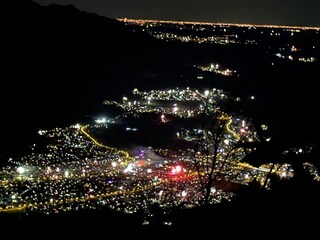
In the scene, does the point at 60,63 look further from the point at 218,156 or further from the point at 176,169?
the point at 176,169

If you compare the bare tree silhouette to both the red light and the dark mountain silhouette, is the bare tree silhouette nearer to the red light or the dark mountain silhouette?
the red light

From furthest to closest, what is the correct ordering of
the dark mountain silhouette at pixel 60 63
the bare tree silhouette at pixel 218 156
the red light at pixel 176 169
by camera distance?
1. the dark mountain silhouette at pixel 60 63
2. the red light at pixel 176 169
3. the bare tree silhouette at pixel 218 156

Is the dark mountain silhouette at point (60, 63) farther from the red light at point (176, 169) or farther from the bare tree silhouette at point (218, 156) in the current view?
the bare tree silhouette at point (218, 156)

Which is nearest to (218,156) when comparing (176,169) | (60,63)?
(176,169)

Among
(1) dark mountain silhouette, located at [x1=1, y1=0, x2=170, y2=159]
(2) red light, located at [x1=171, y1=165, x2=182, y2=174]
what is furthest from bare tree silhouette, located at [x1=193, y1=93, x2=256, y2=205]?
(1) dark mountain silhouette, located at [x1=1, y1=0, x2=170, y2=159]

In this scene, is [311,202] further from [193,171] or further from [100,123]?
[100,123]

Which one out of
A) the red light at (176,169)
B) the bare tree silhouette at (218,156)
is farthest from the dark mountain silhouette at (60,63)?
the bare tree silhouette at (218,156)

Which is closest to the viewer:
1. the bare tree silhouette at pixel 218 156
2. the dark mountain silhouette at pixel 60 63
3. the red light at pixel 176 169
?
the bare tree silhouette at pixel 218 156

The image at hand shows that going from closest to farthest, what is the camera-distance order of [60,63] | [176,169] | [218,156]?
[176,169] → [218,156] → [60,63]

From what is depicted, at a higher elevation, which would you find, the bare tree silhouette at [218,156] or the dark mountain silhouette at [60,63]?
the dark mountain silhouette at [60,63]

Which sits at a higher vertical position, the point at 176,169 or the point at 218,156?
the point at 218,156

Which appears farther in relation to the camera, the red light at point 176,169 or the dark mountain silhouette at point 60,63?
the dark mountain silhouette at point 60,63
